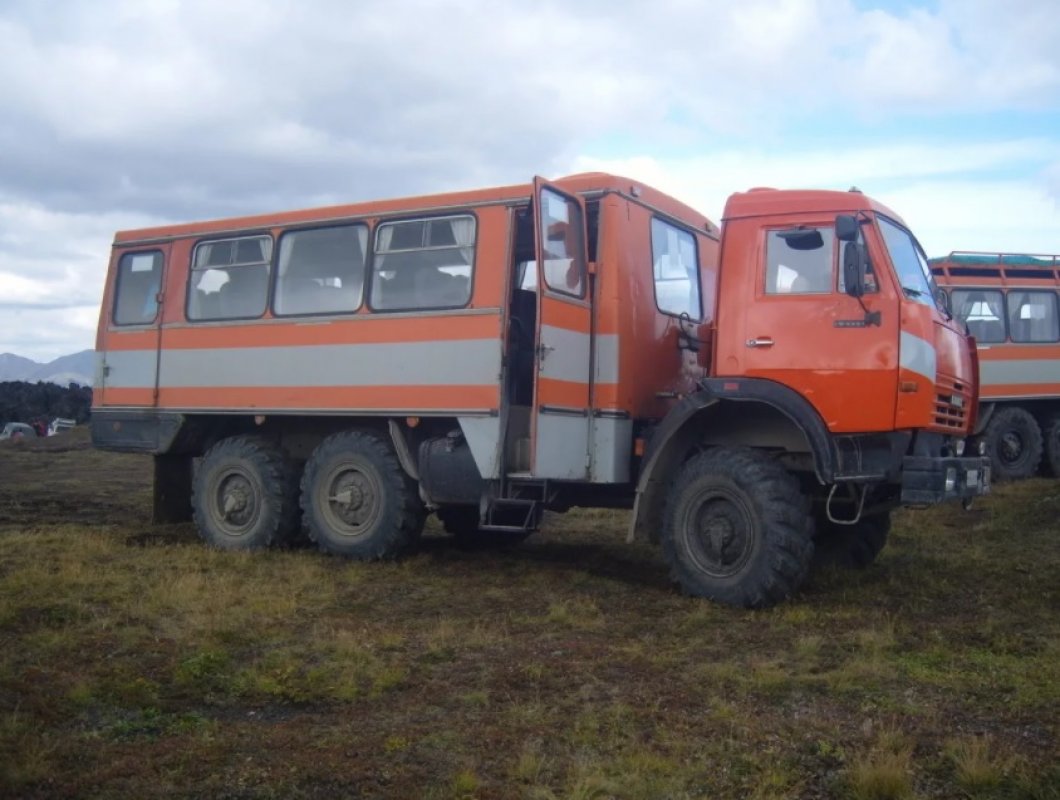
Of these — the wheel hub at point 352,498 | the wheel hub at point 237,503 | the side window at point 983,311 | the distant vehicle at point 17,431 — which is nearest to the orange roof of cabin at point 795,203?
the wheel hub at point 352,498

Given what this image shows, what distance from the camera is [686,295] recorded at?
9.77 meters

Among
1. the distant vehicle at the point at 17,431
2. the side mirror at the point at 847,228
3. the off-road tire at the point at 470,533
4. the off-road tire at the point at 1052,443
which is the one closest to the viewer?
the side mirror at the point at 847,228

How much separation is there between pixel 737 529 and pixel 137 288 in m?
7.21

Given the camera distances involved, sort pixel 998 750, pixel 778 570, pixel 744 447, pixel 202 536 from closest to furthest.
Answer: pixel 998 750 → pixel 778 570 → pixel 744 447 → pixel 202 536

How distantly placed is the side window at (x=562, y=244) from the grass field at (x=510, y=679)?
2.45 m

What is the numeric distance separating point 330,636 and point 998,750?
3.96 meters

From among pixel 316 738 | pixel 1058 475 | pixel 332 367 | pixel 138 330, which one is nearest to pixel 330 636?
pixel 316 738

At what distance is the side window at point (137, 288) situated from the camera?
38.3ft

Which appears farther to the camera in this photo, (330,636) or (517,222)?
(517,222)

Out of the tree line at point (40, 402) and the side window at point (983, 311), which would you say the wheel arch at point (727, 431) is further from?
the tree line at point (40, 402)

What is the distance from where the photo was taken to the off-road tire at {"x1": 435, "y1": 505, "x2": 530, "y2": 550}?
1141 cm

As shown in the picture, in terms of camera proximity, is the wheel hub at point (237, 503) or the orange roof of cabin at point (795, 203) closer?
the orange roof of cabin at point (795, 203)

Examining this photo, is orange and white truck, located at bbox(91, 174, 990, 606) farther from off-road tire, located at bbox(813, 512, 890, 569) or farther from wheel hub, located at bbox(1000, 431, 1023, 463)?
wheel hub, located at bbox(1000, 431, 1023, 463)

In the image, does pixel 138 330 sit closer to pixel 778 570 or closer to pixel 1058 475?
pixel 778 570
